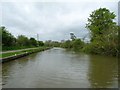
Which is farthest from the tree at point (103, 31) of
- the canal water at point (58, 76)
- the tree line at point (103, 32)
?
the canal water at point (58, 76)

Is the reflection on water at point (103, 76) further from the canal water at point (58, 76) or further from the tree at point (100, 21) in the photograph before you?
the tree at point (100, 21)

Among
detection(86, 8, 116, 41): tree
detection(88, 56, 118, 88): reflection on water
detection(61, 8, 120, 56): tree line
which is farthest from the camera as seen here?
detection(86, 8, 116, 41): tree

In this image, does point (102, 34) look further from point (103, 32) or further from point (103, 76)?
point (103, 76)

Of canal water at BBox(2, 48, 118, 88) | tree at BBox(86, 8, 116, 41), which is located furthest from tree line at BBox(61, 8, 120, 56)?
canal water at BBox(2, 48, 118, 88)

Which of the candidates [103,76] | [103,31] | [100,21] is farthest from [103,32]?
[103,76]

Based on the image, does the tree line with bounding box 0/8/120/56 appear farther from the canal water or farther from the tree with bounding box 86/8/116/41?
the canal water

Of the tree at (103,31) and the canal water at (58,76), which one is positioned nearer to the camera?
the canal water at (58,76)

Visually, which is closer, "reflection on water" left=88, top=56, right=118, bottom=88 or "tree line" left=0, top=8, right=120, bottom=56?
"reflection on water" left=88, top=56, right=118, bottom=88

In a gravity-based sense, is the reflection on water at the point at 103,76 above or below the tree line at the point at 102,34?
below

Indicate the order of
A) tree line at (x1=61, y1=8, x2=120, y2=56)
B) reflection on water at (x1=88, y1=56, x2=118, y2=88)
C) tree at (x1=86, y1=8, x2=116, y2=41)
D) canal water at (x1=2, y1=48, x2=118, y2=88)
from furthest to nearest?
1. tree at (x1=86, y1=8, x2=116, y2=41)
2. tree line at (x1=61, y1=8, x2=120, y2=56)
3. reflection on water at (x1=88, y1=56, x2=118, y2=88)
4. canal water at (x1=2, y1=48, x2=118, y2=88)

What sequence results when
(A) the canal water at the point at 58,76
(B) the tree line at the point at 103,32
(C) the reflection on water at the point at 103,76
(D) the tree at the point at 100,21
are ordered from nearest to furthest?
(A) the canal water at the point at 58,76
(C) the reflection on water at the point at 103,76
(B) the tree line at the point at 103,32
(D) the tree at the point at 100,21

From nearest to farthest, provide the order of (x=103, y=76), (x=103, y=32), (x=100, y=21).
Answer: (x=103, y=76)
(x=103, y=32)
(x=100, y=21)

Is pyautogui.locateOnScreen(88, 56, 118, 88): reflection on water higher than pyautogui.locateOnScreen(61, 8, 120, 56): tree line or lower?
lower

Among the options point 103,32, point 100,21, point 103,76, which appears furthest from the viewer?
point 100,21
